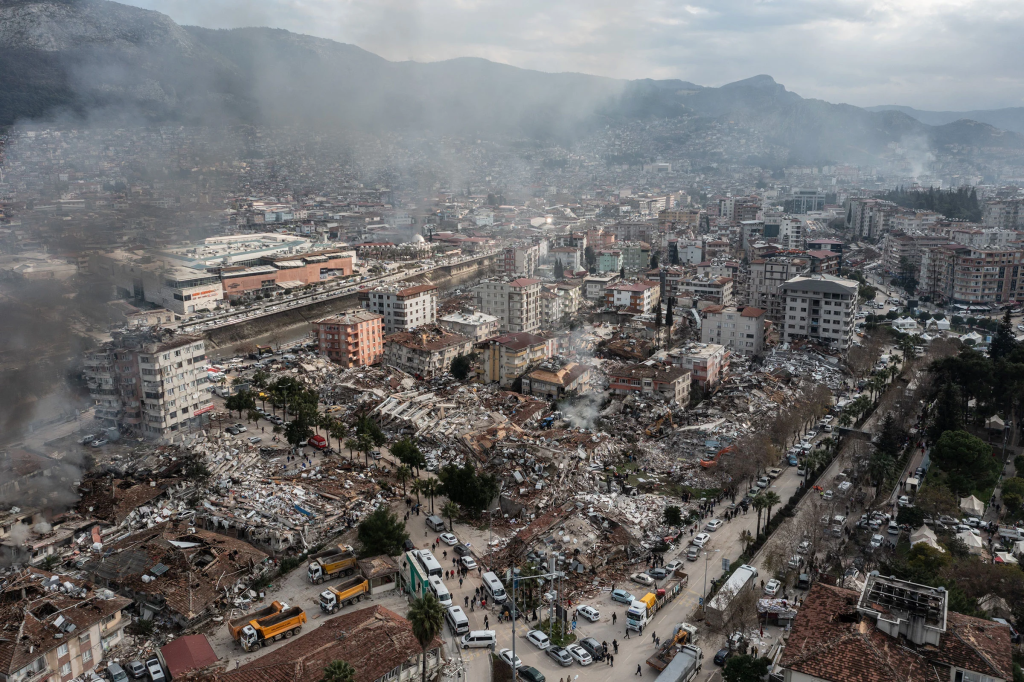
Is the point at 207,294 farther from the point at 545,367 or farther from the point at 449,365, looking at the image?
the point at 545,367

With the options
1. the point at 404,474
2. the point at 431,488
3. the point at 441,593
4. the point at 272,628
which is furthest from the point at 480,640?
the point at 404,474

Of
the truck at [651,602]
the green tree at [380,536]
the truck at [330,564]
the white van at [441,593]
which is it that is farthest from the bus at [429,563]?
the truck at [651,602]

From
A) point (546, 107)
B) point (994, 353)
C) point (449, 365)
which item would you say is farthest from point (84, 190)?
point (546, 107)

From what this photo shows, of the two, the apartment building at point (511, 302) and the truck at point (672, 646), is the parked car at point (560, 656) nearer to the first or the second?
the truck at point (672, 646)

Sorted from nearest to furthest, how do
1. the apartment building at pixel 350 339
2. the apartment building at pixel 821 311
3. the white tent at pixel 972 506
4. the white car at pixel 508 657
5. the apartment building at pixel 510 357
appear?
1. the white car at pixel 508 657
2. the white tent at pixel 972 506
3. the apartment building at pixel 510 357
4. the apartment building at pixel 350 339
5. the apartment building at pixel 821 311

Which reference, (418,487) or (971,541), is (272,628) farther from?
(971,541)

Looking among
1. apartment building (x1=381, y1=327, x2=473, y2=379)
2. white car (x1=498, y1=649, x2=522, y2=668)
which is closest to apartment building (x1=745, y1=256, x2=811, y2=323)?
apartment building (x1=381, y1=327, x2=473, y2=379)
